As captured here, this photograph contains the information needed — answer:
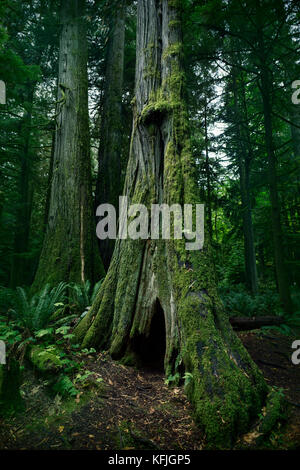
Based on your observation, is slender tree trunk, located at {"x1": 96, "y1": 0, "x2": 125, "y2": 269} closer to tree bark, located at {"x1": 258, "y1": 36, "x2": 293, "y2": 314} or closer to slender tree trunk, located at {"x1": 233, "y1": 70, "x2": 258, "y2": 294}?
tree bark, located at {"x1": 258, "y1": 36, "x2": 293, "y2": 314}

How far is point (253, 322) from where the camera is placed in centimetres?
604

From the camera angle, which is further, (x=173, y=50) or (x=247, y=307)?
(x=247, y=307)

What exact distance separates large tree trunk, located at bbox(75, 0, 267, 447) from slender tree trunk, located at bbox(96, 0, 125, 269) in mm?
3785

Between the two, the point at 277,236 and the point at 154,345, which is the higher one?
the point at 277,236

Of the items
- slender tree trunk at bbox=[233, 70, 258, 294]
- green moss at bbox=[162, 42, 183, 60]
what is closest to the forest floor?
green moss at bbox=[162, 42, 183, 60]

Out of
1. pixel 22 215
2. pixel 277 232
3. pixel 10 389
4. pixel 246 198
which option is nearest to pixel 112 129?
pixel 22 215

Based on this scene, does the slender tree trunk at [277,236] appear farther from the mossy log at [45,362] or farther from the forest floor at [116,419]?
the mossy log at [45,362]

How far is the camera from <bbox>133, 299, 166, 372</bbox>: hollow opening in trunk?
11.9 feet

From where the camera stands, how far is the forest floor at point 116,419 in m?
2.18

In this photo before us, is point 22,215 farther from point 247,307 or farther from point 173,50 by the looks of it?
point 247,307

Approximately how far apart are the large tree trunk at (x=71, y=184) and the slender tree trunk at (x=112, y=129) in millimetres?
1258

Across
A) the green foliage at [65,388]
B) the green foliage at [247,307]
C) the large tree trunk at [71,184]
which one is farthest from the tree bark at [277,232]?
the green foliage at [65,388]

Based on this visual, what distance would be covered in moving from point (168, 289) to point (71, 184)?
4183 mm

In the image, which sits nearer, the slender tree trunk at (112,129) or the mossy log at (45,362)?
the mossy log at (45,362)
